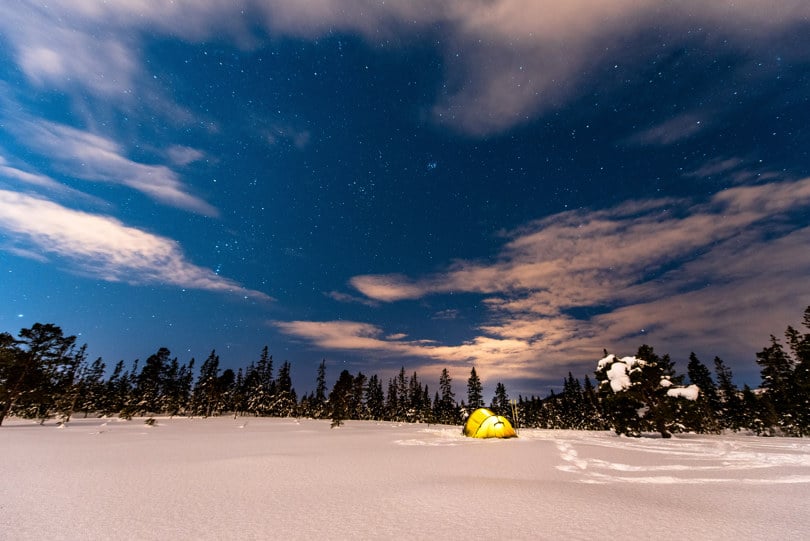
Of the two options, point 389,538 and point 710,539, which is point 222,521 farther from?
point 710,539

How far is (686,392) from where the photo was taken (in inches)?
885

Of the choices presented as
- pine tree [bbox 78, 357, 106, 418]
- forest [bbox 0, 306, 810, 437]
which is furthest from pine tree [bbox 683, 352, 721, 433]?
pine tree [bbox 78, 357, 106, 418]

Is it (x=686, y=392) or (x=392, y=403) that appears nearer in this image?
(x=686, y=392)

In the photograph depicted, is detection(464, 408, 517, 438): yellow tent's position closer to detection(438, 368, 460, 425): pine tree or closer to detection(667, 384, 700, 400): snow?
detection(667, 384, 700, 400): snow

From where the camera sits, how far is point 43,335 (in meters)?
30.8

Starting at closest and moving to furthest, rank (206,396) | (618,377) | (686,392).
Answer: (686,392), (618,377), (206,396)

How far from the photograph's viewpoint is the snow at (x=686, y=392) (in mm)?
22298

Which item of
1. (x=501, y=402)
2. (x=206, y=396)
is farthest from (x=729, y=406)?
(x=206, y=396)

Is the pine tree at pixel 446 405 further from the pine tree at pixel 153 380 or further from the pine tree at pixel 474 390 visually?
the pine tree at pixel 153 380

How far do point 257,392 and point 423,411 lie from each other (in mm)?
36866

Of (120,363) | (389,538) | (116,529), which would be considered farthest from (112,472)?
(120,363)

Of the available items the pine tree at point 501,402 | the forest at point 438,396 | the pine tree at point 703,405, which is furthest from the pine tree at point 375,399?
the pine tree at point 703,405

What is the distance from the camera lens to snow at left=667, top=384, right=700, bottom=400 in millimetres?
22298

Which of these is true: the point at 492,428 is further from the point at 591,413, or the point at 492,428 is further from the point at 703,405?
the point at 591,413
